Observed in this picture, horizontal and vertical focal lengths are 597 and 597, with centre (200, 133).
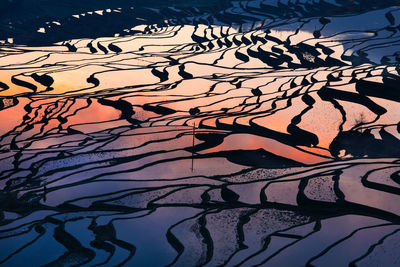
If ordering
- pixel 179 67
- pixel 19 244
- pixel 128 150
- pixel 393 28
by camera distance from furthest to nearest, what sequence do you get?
pixel 393 28
pixel 179 67
pixel 128 150
pixel 19 244

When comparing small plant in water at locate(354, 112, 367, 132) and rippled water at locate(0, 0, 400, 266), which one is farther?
small plant in water at locate(354, 112, 367, 132)

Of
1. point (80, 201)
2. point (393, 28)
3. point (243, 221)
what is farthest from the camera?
point (393, 28)

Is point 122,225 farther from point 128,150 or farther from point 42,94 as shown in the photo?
point 42,94

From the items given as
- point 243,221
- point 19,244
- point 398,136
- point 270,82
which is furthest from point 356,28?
point 19,244

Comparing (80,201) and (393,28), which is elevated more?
(393,28)

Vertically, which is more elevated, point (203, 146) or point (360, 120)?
point (360, 120)

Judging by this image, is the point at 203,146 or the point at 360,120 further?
the point at 360,120

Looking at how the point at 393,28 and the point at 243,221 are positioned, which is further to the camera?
the point at 393,28

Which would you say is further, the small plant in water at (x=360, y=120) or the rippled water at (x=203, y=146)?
the small plant in water at (x=360, y=120)
